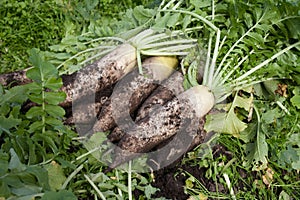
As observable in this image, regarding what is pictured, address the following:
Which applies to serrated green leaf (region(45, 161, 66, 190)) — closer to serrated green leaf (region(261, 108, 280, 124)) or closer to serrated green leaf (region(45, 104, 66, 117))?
serrated green leaf (region(45, 104, 66, 117))

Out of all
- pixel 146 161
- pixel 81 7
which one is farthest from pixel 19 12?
pixel 146 161

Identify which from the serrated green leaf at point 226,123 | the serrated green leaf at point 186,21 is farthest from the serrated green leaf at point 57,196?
the serrated green leaf at point 186,21

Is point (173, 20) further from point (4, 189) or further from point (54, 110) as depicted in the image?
point (4, 189)

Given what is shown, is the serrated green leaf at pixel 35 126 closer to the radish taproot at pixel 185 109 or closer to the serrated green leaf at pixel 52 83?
the serrated green leaf at pixel 52 83

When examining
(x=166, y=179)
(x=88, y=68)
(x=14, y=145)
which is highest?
(x=88, y=68)

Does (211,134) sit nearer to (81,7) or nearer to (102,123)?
(102,123)

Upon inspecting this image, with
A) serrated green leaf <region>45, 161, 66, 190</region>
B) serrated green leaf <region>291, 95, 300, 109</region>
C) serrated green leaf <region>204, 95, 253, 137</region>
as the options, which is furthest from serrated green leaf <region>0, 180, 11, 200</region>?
serrated green leaf <region>291, 95, 300, 109</region>
